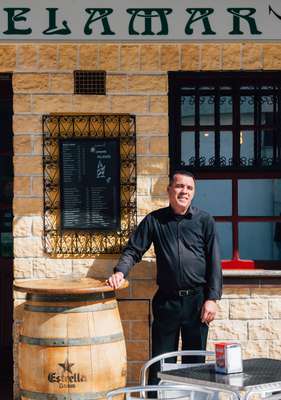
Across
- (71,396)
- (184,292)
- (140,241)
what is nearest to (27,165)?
(140,241)

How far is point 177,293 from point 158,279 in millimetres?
210

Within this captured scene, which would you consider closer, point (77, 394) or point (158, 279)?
point (77, 394)

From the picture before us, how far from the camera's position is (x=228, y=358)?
5.03m

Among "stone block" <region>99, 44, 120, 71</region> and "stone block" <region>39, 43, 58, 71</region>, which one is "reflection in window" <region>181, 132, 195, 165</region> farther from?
"stone block" <region>39, 43, 58, 71</region>

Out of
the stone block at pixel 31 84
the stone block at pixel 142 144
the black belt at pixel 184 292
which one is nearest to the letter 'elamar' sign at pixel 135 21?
the stone block at pixel 31 84

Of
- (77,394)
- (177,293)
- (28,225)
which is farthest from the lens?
(28,225)

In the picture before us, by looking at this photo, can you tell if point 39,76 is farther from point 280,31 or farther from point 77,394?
point 77,394

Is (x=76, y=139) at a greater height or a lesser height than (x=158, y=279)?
greater

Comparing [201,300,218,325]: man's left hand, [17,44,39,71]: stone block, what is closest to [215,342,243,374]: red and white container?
[201,300,218,325]: man's left hand

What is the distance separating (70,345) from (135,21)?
101 inches

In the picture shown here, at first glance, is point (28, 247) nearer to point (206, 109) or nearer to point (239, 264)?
point (239, 264)

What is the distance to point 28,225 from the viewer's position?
7.40m

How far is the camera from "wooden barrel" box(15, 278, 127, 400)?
6301 mm

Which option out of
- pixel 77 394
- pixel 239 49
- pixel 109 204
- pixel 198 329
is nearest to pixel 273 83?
pixel 239 49
